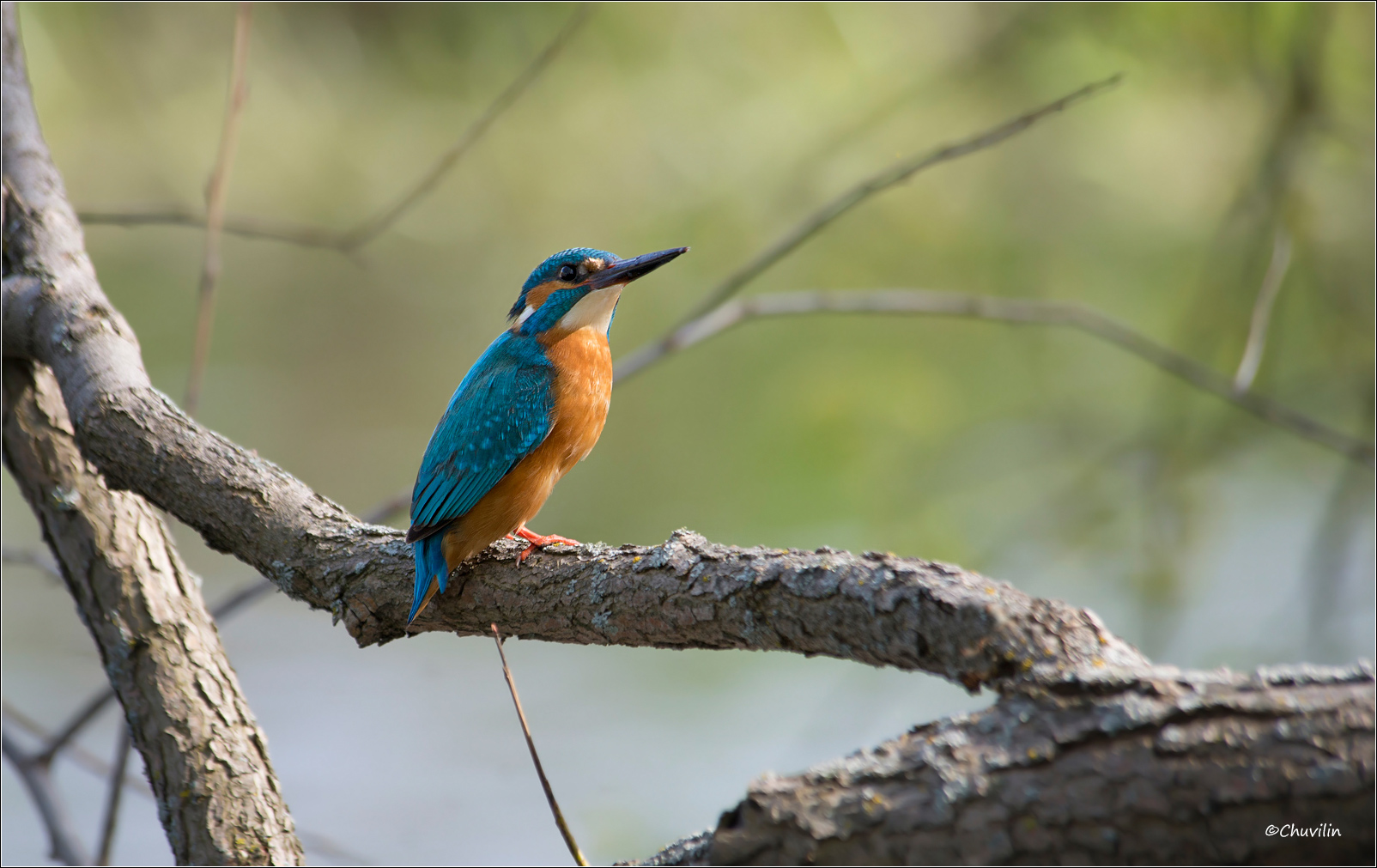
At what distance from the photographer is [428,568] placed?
1894 mm

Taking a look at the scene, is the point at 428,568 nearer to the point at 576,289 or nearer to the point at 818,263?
the point at 576,289

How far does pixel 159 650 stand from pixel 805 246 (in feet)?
15.0

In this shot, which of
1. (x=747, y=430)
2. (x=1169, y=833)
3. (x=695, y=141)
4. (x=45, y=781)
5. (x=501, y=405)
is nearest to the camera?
(x=1169, y=833)

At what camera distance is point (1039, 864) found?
110 cm

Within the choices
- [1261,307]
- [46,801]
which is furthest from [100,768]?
[1261,307]

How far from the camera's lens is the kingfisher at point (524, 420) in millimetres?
1985

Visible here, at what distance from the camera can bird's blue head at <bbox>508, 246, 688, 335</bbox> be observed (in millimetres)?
2469

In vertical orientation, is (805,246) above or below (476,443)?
above

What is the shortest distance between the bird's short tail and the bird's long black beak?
33.9 inches

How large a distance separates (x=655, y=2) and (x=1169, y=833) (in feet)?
17.8

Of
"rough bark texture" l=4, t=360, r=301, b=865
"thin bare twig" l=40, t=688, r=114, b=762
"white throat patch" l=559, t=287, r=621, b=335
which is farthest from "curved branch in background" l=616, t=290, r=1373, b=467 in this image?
"thin bare twig" l=40, t=688, r=114, b=762

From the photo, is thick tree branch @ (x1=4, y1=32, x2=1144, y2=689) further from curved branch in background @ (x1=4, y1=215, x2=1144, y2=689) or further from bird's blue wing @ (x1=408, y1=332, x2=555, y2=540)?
bird's blue wing @ (x1=408, y1=332, x2=555, y2=540)

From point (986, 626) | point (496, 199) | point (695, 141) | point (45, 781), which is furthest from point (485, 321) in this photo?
point (986, 626)

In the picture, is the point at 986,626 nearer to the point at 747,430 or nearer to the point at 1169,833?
the point at 1169,833
